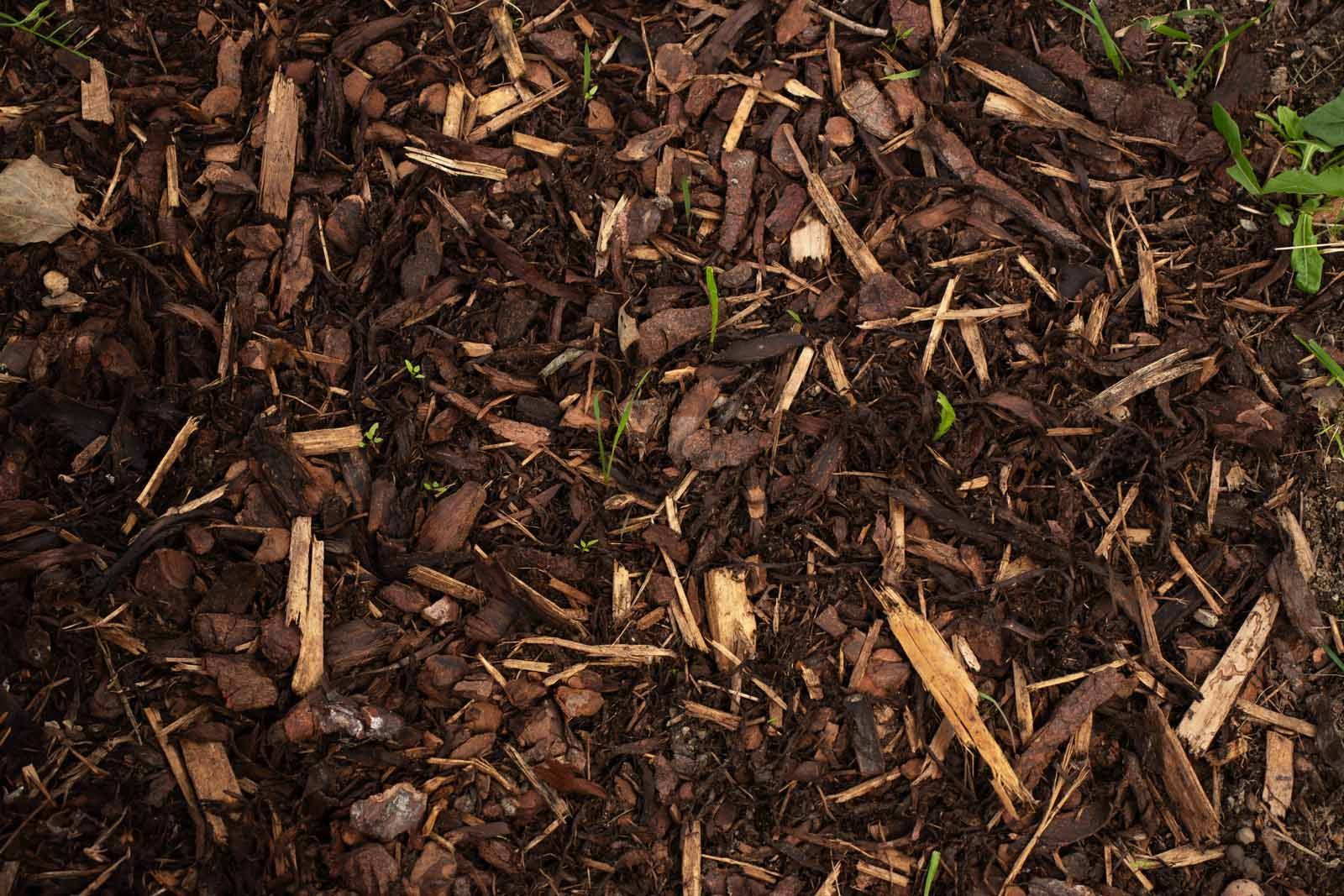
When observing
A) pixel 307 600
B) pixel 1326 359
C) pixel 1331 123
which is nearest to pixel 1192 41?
pixel 1331 123

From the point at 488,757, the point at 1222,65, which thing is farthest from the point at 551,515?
the point at 1222,65

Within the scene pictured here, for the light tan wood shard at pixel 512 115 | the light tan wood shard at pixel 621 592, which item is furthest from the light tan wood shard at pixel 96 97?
the light tan wood shard at pixel 621 592

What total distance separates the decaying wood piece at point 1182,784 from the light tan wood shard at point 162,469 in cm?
214

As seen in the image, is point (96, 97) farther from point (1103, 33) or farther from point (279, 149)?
point (1103, 33)

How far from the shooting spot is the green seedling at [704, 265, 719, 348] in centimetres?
200

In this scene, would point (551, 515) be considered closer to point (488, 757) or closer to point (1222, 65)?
point (488, 757)

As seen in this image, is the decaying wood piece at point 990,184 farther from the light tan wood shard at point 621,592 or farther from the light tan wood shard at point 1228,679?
the light tan wood shard at point 621,592

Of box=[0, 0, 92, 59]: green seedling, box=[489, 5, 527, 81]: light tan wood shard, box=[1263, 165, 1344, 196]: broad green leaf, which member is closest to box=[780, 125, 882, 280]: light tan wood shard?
box=[489, 5, 527, 81]: light tan wood shard

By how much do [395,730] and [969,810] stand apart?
1.21 metres

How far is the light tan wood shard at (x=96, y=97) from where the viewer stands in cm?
208

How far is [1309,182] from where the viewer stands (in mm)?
2150

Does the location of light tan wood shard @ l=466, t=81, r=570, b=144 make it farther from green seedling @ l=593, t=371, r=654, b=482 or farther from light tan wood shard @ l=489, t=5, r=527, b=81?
green seedling @ l=593, t=371, r=654, b=482

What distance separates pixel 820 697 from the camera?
2.01 m

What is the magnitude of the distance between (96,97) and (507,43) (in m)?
0.92
